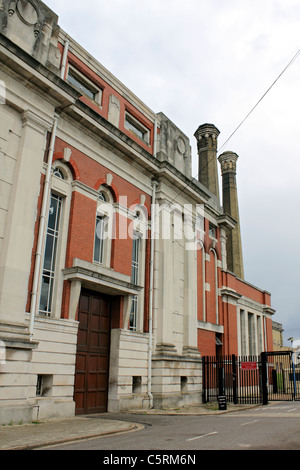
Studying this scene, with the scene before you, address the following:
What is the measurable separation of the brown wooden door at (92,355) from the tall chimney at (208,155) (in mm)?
24957

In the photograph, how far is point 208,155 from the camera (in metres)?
39.2

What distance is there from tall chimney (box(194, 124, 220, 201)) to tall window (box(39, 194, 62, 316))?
84.6 feet

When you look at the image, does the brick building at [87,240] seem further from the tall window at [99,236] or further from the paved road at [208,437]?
the paved road at [208,437]

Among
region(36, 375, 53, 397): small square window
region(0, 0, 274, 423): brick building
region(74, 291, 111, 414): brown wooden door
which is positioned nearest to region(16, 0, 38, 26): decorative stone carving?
region(0, 0, 274, 423): brick building

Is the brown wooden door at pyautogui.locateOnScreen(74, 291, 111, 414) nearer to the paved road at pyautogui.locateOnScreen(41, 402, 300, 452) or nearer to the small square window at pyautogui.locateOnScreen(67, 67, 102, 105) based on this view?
the paved road at pyautogui.locateOnScreen(41, 402, 300, 452)

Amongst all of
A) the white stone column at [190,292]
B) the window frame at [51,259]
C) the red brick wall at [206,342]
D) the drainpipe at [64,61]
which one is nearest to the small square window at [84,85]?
the drainpipe at [64,61]

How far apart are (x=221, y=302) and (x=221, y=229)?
15.3 ft

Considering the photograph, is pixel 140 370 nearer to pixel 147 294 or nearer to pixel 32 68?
pixel 147 294

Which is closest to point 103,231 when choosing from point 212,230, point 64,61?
point 64,61

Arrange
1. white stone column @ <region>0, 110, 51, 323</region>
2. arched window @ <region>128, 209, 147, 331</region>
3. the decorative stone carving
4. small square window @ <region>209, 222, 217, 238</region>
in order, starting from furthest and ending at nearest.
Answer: small square window @ <region>209, 222, 217, 238</region> < arched window @ <region>128, 209, 147, 331</region> < the decorative stone carving < white stone column @ <region>0, 110, 51, 323</region>

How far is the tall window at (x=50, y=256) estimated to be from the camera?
13703 mm

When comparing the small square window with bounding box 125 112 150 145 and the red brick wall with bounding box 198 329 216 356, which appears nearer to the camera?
the small square window with bounding box 125 112 150 145

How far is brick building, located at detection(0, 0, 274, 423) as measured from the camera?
12438 mm

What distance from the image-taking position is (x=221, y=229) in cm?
2688
